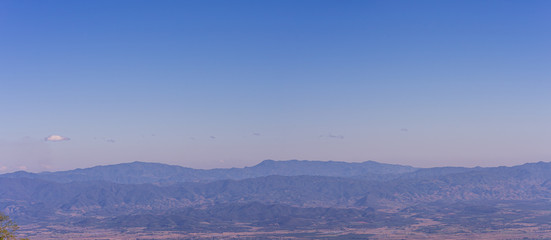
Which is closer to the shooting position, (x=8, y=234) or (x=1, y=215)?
(x=8, y=234)
